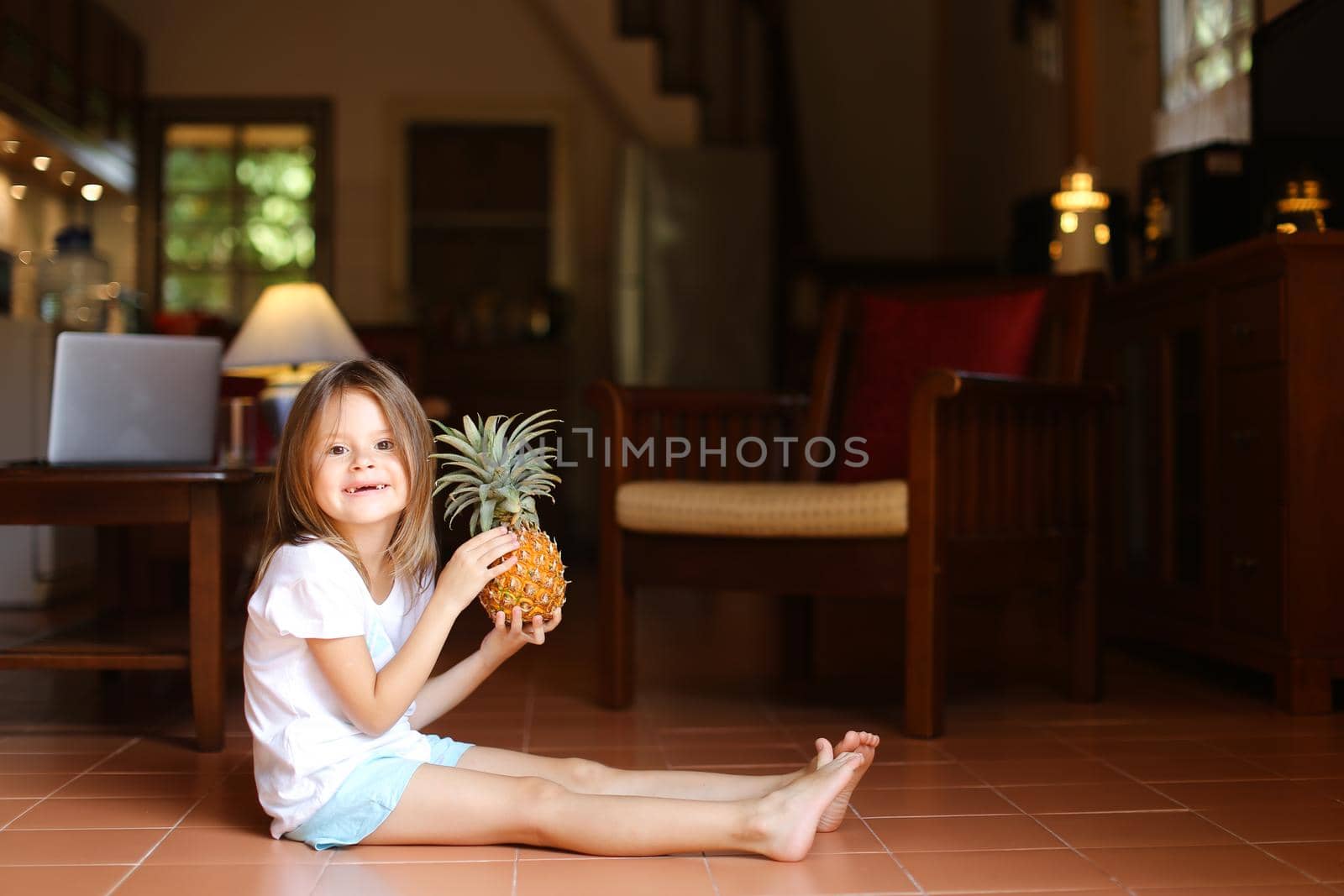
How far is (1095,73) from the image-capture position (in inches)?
202

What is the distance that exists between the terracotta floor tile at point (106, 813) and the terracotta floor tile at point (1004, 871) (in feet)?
3.50

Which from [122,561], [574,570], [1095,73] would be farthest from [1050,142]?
[122,561]

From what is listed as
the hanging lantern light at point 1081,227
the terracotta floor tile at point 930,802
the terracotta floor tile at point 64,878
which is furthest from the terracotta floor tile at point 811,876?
the hanging lantern light at point 1081,227

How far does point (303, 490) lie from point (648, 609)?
2.89m

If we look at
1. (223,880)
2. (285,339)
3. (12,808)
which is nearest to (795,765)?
(223,880)

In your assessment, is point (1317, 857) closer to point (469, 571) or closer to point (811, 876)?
point (811, 876)

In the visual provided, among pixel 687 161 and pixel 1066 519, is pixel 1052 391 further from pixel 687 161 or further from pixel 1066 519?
pixel 687 161

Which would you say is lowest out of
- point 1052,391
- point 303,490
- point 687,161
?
point 303,490

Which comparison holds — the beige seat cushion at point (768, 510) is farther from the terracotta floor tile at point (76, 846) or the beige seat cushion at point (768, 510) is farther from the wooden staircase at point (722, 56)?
the wooden staircase at point (722, 56)

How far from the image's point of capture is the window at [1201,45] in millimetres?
3990

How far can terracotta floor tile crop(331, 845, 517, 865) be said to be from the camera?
1.71m

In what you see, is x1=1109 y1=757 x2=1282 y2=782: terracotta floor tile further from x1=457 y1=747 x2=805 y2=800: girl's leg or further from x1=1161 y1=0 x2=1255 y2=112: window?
x1=1161 y1=0 x2=1255 y2=112: window

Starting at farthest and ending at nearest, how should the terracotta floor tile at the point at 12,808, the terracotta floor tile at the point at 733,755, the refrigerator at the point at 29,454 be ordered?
1. the refrigerator at the point at 29,454
2. the terracotta floor tile at the point at 733,755
3. the terracotta floor tile at the point at 12,808

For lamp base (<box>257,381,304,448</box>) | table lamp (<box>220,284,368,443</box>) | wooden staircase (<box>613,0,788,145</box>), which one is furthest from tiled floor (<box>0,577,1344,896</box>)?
wooden staircase (<box>613,0,788,145</box>)
